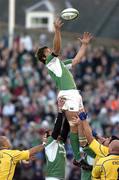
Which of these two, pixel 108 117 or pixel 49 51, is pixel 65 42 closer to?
pixel 108 117

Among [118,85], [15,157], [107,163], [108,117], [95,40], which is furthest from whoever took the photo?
[95,40]

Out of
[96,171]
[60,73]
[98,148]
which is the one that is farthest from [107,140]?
[60,73]

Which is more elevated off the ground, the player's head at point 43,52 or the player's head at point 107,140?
the player's head at point 43,52

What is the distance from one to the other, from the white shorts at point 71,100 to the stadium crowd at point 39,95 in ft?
29.9

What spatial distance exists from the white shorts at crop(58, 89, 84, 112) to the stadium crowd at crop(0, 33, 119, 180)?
911 cm

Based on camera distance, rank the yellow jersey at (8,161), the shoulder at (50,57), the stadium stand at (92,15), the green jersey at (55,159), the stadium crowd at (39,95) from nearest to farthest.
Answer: the yellow jersey at (8,161) → the shoulder at (50,57) → the green jersey at (55,159) → the stadium crowd at (39,95) → the stadium stand at (92,15)

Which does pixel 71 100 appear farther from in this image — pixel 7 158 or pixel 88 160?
pixel 7 158

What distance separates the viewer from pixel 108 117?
95.8 feet

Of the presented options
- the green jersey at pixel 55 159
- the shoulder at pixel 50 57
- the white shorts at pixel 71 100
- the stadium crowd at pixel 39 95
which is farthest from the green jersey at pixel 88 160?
the stadium crowd at pixel 39 95

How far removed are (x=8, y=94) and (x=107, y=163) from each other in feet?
48.9

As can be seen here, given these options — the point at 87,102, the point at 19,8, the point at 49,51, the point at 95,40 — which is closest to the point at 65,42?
the point at 95,40

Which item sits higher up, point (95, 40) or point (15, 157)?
point (95, 40)

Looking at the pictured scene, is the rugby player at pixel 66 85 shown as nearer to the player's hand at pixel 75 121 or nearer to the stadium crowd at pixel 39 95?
the player's hand at pixel 75 121

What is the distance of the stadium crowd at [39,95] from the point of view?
28531 millimetres
